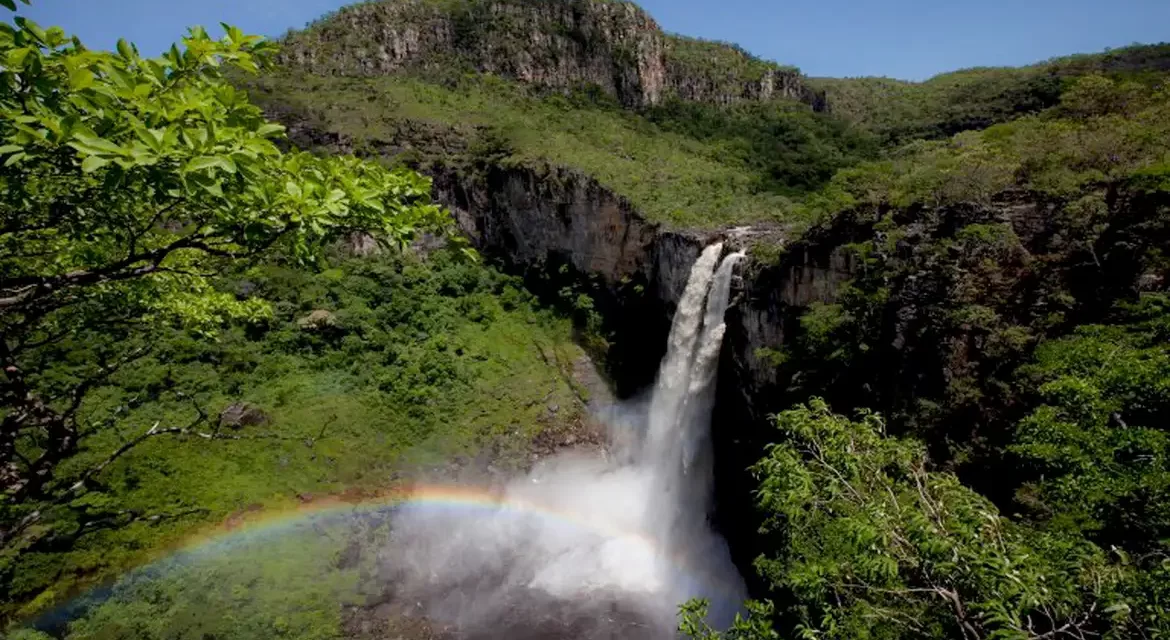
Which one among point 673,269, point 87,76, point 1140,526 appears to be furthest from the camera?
point 673,269

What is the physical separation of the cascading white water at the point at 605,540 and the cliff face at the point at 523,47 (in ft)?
151

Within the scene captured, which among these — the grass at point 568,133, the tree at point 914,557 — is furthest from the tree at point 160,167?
the grass at point 568,133

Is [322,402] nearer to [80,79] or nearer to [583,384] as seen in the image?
[583,384]

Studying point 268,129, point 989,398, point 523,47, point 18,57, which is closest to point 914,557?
point 268,129

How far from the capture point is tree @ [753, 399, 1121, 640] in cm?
435

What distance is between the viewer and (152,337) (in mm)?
6609

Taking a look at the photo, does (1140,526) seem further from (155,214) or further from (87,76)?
(155,214)

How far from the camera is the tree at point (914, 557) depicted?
4.35 metres

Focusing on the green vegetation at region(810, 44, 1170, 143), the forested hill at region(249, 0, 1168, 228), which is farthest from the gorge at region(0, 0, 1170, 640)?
the green vegetation at region(810, 44, 1170, 143)

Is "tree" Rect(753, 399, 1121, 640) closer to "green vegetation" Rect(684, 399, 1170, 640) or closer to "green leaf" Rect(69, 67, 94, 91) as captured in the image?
"green vegetation" Rect(684, 399, 1170, 640)

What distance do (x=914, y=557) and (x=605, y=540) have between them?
61.1 feet

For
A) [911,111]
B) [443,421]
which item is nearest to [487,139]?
[443,421]

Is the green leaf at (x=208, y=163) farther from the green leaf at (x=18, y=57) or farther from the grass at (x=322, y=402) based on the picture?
the grass at (x=322, y=402)

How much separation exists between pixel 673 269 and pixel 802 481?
69.5ft
